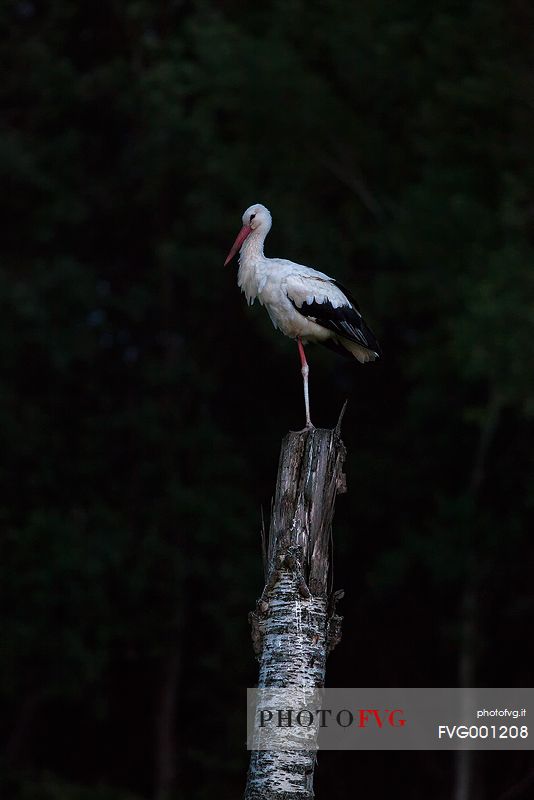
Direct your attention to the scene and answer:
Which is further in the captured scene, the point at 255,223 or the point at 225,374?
the point at 225,374

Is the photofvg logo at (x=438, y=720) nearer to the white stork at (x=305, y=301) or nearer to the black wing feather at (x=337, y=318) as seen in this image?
the white stork at (x=305, y=301)

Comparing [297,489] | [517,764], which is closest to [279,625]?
[297,489]

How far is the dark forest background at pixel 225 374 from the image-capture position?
19125 mm

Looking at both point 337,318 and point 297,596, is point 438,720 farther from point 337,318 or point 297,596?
point 297,596

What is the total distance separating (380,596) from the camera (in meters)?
20.6

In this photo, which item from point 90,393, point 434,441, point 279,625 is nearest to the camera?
point 279,625

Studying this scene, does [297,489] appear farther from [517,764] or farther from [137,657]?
[137,657]

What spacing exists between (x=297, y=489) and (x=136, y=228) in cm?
1912

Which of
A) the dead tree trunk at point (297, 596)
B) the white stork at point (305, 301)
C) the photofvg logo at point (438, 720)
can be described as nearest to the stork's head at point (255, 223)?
the white stork at point (305, 301)

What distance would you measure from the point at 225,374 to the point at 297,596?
18519mm

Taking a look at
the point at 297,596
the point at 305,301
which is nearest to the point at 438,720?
the point at 305,301

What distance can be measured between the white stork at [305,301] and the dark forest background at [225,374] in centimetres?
821

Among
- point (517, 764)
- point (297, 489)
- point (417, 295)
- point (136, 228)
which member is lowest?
point (297, 489)

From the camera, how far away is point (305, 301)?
882cm
